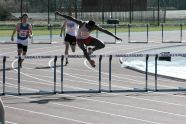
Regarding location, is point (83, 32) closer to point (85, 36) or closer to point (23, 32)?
point (85, 36)

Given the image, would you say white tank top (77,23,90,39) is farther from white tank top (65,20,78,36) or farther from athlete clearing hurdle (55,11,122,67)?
white tank top (65,20,78,36)

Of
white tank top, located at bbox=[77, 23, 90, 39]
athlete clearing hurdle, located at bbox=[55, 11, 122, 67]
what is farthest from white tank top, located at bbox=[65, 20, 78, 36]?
white tank top, located at bbox=[77, 23, 90, 39]

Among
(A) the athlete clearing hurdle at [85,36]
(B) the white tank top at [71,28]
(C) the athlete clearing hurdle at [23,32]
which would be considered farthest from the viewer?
(B) the white tank top at [71,28]

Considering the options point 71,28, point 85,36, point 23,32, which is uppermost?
point 71,28

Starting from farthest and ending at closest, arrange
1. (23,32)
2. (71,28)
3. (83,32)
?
(71,28) < (23,32) < (83,32)

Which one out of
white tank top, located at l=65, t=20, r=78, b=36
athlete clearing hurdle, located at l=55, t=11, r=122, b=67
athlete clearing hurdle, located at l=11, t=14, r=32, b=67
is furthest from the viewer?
white tank top, located at l=65, t=20, r=78, b=36

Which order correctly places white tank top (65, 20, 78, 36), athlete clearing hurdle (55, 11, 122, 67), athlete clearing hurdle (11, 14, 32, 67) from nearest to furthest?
athlete clearing hurdle (55, 11, 122, 67), athlete clearing hurdle (11, 14, 32, 67), white tank top (65, 20, 78, 36)

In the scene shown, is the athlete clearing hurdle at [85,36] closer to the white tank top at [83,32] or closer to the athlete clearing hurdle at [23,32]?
the white tank top at [83,32]

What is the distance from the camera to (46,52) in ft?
92.3

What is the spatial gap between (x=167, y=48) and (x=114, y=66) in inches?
389

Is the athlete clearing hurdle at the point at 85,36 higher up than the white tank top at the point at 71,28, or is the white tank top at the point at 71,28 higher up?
the white tank top at the point at 71,28

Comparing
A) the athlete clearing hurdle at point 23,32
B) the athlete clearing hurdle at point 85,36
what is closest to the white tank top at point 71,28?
the athlete clearing hurdle at point 23,32

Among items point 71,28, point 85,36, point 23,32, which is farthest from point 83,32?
point 71,28

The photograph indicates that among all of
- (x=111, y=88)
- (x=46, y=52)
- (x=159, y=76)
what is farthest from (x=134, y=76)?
(x=46, y=52)
